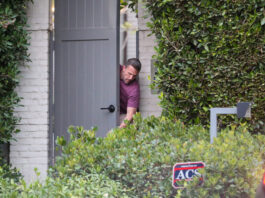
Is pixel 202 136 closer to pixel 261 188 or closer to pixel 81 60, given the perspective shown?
pixel 261 188

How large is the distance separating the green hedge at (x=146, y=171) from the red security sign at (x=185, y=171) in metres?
0.05

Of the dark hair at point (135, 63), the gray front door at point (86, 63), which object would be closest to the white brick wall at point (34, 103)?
the gray front door at point (86, 63)

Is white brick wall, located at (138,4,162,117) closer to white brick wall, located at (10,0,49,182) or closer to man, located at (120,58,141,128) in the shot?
man, located at (120,58,141,128)

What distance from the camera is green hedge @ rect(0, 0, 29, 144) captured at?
5230 mm

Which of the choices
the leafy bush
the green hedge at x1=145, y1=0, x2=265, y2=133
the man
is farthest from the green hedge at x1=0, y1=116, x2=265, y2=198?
the man

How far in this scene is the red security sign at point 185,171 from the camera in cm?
265

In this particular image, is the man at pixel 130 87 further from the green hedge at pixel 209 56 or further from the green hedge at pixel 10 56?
the green hedge at pixel 10 56

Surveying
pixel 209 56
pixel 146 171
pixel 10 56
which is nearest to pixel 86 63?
pixel 10 56

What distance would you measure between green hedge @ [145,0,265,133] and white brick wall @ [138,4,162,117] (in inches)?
31.6

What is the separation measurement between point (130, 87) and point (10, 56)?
61.4 inches

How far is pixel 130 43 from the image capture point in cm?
1722

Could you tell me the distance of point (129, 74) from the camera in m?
5.48

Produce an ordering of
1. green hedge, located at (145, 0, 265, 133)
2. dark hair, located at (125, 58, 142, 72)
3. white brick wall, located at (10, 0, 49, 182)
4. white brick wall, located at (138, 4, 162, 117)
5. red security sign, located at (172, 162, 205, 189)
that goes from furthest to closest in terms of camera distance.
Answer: white brick wall, located at (10, 0, 49, 182) < white brick wall, located at (138, 4, 162, 117) < dark hair, located at (125, 58, 142, 72) < green hedge, located at (145, 0, 265, 133) < red security sign, located at (172, 162, 205, 189)

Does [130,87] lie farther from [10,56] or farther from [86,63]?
[10,56]
